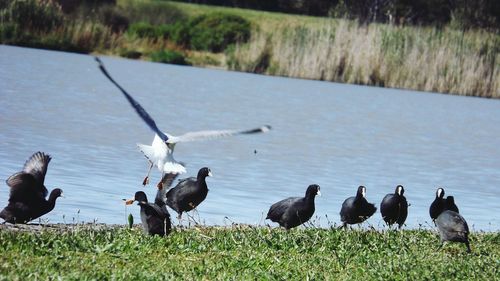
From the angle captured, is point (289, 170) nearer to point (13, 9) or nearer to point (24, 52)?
point (24, 52)

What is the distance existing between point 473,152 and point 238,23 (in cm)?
3211

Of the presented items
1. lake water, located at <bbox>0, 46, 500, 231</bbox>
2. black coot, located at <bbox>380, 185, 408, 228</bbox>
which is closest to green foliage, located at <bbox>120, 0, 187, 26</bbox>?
lake water, located at <bbox>0, 46, 500, 231</bbox>

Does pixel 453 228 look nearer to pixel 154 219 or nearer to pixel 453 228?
pixel 453 228

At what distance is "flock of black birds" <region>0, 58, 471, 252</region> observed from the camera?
31.2 ft

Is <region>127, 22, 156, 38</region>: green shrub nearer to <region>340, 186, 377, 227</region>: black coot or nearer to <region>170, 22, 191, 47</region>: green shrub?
<region>170, 22, 191, 47</region>: green shrub

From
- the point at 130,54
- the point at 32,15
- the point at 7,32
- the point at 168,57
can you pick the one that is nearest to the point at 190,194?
the point at 32,15

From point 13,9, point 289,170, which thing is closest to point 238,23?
Answer: point 13,9

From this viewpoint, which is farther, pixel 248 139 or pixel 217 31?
pixel 217 31

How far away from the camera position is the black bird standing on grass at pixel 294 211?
10367 mm

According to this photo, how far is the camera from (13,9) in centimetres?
3781

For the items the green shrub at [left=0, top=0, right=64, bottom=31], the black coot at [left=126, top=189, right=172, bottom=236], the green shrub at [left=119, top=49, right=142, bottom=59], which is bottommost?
the green shrub at [left=119, top=49, right=142, bottom=59]

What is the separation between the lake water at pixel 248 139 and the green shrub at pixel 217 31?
11945 mm

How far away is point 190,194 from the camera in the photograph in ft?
35.1

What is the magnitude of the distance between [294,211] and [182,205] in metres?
1.10
